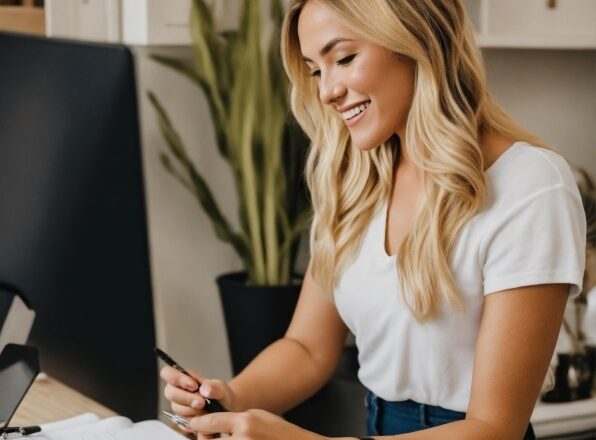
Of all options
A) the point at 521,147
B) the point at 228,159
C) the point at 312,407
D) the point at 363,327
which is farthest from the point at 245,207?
the point at 521,147

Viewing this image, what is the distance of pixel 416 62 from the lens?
1388mm

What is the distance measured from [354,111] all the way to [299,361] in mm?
417

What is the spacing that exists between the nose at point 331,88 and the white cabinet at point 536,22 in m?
1.21

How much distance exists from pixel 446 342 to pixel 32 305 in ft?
1.92

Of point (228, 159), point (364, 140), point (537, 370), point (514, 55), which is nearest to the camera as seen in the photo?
point (537, 370)

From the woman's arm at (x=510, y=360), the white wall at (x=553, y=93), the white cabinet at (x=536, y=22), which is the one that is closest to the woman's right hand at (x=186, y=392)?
the woman's arm at (x=510, y=360)

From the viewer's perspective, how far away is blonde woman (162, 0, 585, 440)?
130cm

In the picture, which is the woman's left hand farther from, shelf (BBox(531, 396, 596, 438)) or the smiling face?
shelf (BBox(531, 396, 596, 438))

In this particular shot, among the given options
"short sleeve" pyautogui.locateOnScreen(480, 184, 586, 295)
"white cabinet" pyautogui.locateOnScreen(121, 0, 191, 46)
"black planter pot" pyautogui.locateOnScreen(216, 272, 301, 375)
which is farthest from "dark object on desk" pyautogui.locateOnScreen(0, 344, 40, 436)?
"white cabinet" pyautogui.locateOnScreen(121, 0, 191, 46)

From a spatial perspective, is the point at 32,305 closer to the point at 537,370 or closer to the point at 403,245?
the point at 403,245

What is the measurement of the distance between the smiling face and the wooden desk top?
0.54 metres

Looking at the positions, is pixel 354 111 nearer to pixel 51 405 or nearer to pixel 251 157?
pixel 51 405

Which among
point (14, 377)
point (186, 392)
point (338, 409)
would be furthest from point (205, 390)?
point (338, 409)

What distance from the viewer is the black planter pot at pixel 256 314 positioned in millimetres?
2340
